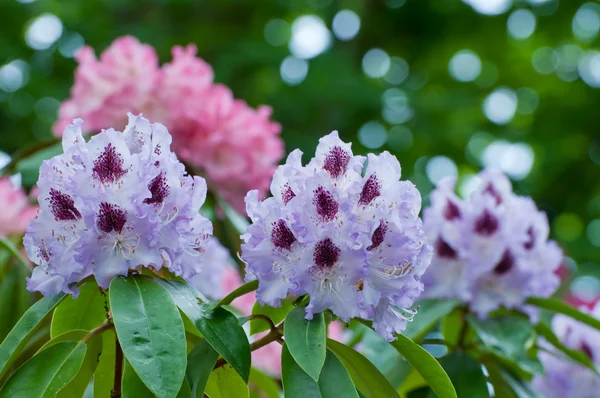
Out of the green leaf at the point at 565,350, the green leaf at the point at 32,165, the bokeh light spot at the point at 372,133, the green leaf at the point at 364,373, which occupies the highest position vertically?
the green leaf at the point at 364,373

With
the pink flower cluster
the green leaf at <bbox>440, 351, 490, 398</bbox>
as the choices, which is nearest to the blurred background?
A: the pink flower cluster

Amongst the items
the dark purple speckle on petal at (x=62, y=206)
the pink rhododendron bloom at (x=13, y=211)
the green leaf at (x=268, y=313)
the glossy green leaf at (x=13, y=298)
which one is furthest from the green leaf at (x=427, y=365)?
the pink rhododendron bloom at (x=13, y=211)

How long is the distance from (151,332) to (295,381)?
5.5 inches

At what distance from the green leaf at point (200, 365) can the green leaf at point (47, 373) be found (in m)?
0.10

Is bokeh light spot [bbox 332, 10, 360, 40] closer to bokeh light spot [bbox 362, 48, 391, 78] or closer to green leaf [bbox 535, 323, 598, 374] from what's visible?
bokeh light spot [bbox 362, 48, 391, 78]

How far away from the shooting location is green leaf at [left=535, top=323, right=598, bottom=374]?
1259 millimetres

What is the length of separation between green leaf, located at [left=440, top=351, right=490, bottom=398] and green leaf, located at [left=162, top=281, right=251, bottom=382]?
0.40 m

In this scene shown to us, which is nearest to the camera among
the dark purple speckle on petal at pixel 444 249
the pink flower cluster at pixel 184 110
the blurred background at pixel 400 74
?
the dark purple speckle on petal at pixel 444 249

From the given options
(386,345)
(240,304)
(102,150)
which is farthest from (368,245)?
(240,304)

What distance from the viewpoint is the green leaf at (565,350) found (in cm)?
126

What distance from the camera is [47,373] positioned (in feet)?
2.58

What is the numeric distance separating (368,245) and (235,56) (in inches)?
123

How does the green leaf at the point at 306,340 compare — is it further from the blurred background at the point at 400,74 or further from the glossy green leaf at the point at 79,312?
the blurred background at the point at 400,74

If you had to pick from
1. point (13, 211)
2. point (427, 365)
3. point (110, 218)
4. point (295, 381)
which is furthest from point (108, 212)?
point (13, 211)
